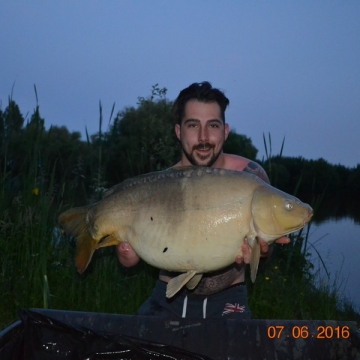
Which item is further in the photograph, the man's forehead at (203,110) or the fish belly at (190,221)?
the man's forehead at (203,110)

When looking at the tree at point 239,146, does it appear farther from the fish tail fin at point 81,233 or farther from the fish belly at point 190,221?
the fish belly at point 190,221

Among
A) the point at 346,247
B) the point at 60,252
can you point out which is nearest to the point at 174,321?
the point at 60,252

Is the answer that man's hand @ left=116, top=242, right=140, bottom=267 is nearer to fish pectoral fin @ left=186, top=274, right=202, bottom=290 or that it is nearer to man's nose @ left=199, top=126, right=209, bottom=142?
fish pectoral fin @ left=186, top=274, right=202, bottom=290

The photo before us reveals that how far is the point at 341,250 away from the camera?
7.15 metres

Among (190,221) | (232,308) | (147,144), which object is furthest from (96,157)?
(190,221)

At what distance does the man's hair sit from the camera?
2.37 meters

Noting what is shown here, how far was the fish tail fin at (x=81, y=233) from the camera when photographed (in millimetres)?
2012

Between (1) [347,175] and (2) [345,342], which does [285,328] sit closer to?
(2) [345,342]

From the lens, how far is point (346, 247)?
7465 millimetres

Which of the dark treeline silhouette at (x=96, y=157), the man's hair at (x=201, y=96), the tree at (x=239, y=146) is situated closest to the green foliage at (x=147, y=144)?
the dark treeline silhouette at (x=96, y=157)

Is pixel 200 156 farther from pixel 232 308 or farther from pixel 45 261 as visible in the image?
pixel 45 261

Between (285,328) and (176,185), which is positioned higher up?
(176,185)

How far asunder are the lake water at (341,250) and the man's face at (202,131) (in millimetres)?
1710

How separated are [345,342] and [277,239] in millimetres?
505
